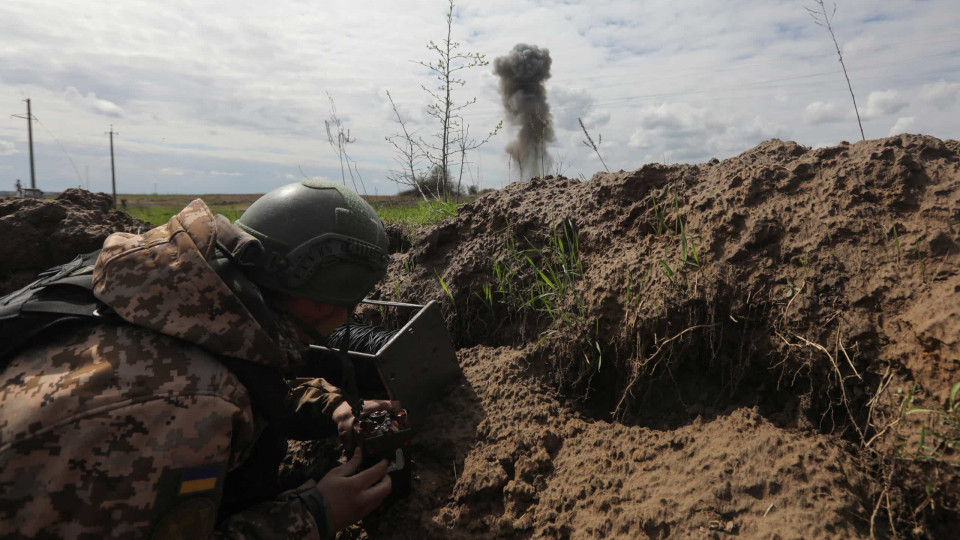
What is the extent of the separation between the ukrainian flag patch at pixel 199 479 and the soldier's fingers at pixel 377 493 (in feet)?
1.96

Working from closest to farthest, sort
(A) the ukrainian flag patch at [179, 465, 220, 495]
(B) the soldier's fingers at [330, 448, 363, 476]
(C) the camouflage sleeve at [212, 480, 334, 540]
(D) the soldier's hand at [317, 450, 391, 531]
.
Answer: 1. (A) the ukrainian flag patch at [179, 465, 220, 495]
2. (C) the camouflage sleeve at [212, 480, 334, 540]
3. (D) the soldier's hand at [317, 450, 391, 531]
4. (B) the soldier's fingers at [330, 448, 363, 476]

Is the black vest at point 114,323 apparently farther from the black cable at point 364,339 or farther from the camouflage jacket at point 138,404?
the black cable at point 364,339

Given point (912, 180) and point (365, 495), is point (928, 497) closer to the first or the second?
point (912, 180)

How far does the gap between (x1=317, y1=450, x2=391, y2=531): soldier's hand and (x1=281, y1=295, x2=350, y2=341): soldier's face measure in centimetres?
50

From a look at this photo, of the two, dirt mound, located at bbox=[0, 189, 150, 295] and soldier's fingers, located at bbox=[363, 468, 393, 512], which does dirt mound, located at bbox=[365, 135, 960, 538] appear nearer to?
soldier's fingers, located at bbox=[363, 468, 393, 512]

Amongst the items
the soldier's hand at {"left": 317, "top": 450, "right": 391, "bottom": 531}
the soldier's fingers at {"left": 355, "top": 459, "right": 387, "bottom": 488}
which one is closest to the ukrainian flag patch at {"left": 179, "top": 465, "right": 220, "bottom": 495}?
the soldier's hand at {"left": 317, "top": 450, "right": 391, "bottom": 531}

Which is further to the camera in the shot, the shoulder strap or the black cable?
the black cable

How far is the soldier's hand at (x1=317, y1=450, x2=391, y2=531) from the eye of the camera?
74.7 inches

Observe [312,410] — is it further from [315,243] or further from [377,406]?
[315,243]

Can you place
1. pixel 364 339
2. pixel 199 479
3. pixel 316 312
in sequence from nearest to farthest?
pixel 199 479, pixel 316 312, pixel 364 339

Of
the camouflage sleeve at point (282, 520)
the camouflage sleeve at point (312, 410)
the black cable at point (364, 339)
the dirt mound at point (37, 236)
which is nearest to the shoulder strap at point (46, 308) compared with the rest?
the camouflage sleeve at point (282, 520)

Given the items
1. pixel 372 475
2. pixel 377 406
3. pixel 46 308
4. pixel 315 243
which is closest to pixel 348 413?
pixel 377 406

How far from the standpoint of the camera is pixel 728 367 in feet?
7.43

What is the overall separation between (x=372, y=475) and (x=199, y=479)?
2.24 ft
